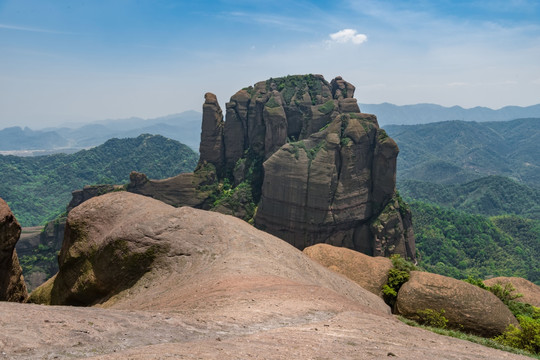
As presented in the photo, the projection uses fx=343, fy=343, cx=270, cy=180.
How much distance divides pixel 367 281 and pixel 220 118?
64198mm

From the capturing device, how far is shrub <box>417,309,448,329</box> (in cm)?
1719

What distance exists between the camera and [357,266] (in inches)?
887

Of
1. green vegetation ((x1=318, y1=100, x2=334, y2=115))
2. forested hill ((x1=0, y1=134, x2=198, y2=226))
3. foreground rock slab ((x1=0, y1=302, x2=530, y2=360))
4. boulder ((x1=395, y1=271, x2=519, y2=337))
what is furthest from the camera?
forested hill ((x1=0, y1=134, x2=198, y2=226))

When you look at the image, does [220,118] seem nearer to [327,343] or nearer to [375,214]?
[375,214]

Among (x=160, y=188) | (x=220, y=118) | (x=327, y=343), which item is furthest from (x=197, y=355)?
(x=220, y=118)

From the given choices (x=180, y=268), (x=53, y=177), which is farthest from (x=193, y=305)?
(x=53, y=177)

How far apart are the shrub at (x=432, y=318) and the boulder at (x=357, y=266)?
321 centimetres

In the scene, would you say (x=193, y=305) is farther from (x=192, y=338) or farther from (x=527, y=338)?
(x=527, y=338)

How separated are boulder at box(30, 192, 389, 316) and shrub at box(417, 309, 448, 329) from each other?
2.00m

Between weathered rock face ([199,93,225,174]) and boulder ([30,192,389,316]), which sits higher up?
weathered rock face ([199,93,225,174])

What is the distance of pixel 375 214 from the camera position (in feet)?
189

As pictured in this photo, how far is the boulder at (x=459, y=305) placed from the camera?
57.4ft

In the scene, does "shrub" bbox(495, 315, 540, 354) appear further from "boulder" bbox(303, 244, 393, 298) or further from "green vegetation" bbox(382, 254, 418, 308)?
"boulder" bbox(303, 244, 393, 298)

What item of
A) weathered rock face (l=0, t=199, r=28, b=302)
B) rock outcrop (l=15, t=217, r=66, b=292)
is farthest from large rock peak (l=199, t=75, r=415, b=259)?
weathered rock face (l=0, t=199, r=28, b=302)
